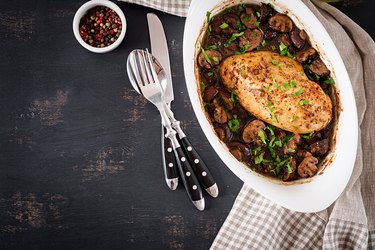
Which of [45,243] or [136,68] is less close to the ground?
[136,68]

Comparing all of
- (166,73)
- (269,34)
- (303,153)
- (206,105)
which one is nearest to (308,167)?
(303,153)

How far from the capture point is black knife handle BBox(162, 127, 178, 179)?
311cm

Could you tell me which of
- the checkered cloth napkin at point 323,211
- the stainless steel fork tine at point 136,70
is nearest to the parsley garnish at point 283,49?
the checkered cloth napkin at point 323,211

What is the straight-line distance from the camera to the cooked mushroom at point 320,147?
2.99 metres

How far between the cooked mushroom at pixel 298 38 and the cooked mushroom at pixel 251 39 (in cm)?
21

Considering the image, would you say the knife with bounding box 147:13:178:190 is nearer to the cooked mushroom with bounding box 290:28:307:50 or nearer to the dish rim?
the dish rim

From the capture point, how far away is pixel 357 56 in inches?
124

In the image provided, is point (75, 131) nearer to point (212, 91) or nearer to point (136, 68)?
point (136, 68)

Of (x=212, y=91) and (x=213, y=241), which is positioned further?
(x=213, y=241)

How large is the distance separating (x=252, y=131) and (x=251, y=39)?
60 centimetres

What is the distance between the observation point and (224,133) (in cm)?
295

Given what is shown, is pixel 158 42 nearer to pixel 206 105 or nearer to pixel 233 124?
pixel 206 105

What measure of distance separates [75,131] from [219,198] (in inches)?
42.8

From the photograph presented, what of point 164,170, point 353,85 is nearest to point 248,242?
point 164,170
